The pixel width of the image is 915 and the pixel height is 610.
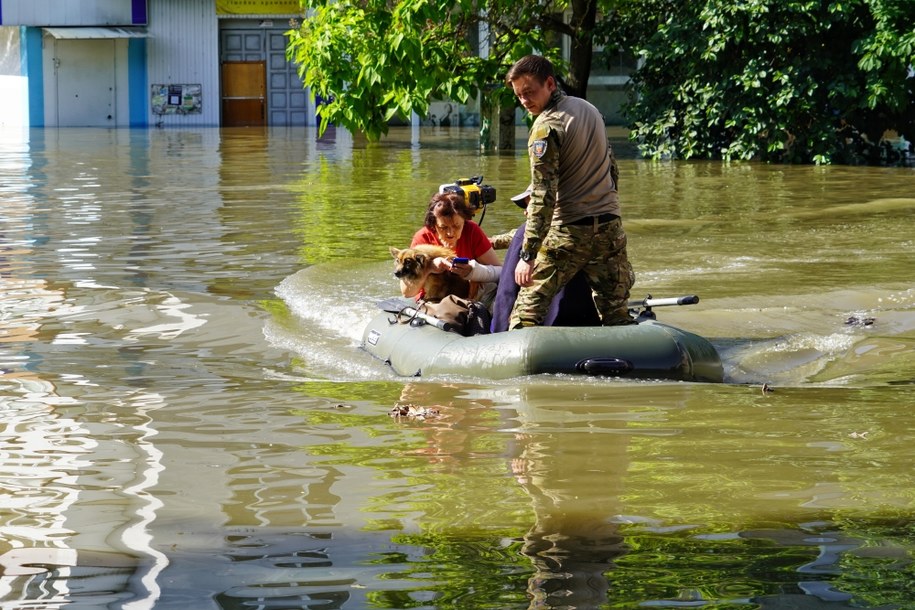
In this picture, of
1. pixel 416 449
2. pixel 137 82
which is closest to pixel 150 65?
pixel 137 82

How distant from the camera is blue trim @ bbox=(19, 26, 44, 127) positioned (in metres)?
41.3

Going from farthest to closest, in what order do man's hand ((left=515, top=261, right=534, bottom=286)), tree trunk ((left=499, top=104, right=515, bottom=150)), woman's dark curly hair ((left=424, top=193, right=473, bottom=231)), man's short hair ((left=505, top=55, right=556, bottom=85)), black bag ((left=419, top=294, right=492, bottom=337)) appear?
tree trunk ((left=499, top=104, right=515, bottom=150)) → black bag ((left=419, top=294, right=492, bottom=337)) → woman's dark curly hair ((left=424, top=193, right=473, bottom=231)) → man's hand ((left=515, top=261, right=534, bottom=286)) → man's short hair ((left=505, top=55, right=556, bottom=85))

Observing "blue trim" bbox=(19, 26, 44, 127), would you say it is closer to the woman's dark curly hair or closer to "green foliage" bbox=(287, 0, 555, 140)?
"green foliage" bbox=(287, 0, 555, 140)

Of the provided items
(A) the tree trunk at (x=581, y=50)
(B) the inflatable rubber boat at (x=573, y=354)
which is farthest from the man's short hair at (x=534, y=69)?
(A) the tree trunk at (x=581, y=50)

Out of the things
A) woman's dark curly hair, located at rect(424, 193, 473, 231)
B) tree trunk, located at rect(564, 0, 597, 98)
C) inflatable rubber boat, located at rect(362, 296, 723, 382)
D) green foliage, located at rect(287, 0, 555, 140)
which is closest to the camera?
inflatable rubber boat, located at rect(362, 296, 723, 382)

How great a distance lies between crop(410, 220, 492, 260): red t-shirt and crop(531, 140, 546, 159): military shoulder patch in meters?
1.11

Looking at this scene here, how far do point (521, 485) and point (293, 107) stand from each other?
3852 cm

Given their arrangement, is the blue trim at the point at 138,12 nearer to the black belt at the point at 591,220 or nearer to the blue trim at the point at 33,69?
the blue trim at the point at 33,69

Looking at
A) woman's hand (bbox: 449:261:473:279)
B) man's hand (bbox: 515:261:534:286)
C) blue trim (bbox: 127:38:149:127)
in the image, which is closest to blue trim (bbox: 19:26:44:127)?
blue trim (bbox: 127:38:149:127)

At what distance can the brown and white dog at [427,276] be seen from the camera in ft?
25.6

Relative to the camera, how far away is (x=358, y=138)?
3325 cm

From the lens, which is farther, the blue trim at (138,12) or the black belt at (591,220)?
the blue trim at (138,12)

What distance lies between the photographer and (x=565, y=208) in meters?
7.08

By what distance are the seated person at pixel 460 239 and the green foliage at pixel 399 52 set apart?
1291cm
